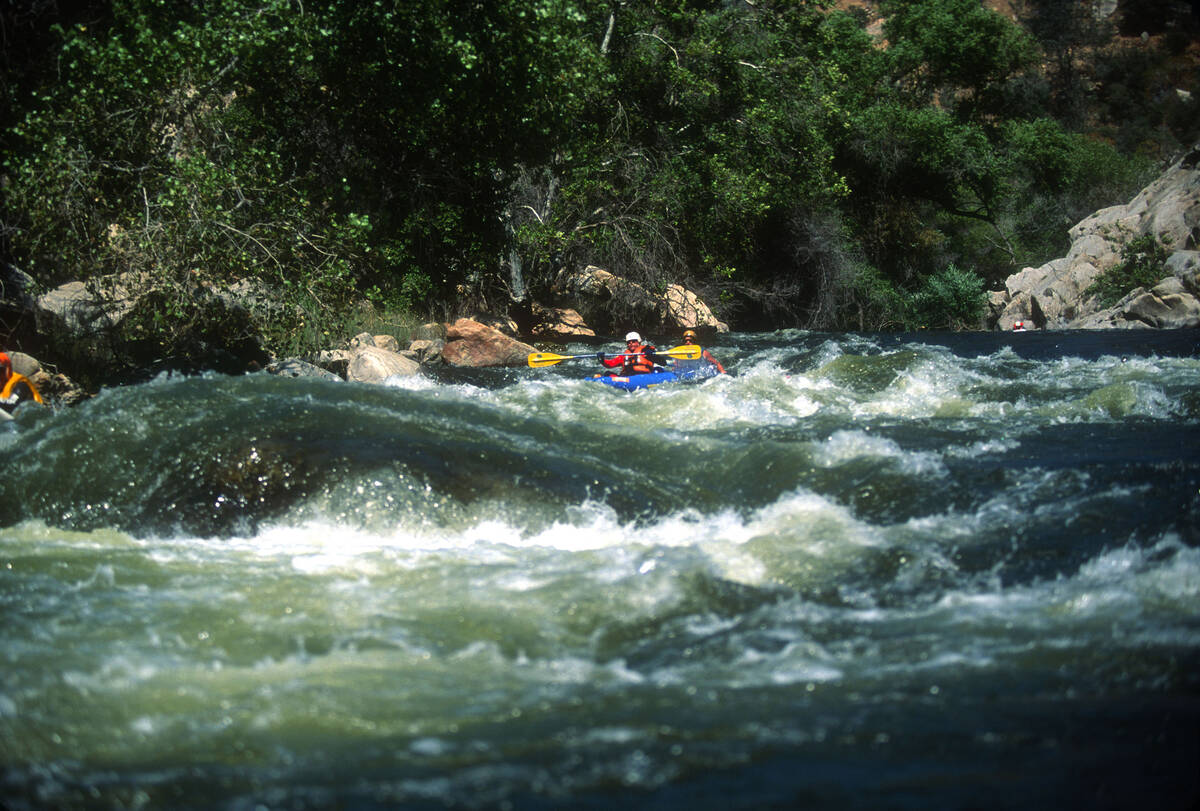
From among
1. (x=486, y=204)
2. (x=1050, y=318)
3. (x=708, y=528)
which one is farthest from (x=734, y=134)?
(x=708, y=528)

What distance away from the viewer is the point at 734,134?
58.9 ft

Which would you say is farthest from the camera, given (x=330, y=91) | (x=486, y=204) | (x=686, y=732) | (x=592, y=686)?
(x=486, y=204)

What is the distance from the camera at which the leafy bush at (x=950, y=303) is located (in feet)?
70.8

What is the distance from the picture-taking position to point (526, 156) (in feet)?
49.8

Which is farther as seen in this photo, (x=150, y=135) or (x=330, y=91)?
(x=330, y=91)

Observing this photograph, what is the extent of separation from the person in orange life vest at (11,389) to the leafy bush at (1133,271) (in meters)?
17.6

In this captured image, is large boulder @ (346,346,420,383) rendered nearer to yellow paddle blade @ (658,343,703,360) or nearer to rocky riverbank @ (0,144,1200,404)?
rocky riverbank @ (0,144,1200,404)

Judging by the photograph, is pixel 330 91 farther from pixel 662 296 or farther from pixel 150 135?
pixel 662 296

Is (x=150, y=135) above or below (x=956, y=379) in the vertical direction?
above

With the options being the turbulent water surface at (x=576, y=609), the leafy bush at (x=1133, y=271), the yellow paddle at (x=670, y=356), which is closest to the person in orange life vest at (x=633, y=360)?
the yellow paddle at (x=670, y=356)

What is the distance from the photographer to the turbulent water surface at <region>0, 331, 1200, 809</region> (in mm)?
2756

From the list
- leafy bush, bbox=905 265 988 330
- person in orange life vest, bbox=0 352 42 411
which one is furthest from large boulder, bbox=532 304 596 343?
person in orange life vest, bbox=0 352 42 411

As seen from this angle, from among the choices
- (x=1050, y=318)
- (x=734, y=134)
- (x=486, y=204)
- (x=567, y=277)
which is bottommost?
(x=1050, y=318)

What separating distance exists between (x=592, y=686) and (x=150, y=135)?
29.6 ft
